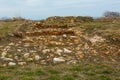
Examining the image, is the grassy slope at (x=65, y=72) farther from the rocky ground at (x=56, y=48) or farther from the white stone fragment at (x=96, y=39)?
the white stone fragment at (x=96, y=39)

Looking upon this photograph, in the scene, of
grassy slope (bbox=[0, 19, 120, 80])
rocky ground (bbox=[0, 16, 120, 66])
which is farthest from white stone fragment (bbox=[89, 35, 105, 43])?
grassy slope (bbox=[0, 19, 120, 80])

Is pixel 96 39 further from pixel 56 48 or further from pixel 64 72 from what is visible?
pixel 64 72

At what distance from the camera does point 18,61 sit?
9727 millimetres

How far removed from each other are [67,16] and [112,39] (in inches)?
199

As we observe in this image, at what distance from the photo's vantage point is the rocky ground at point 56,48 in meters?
9.88

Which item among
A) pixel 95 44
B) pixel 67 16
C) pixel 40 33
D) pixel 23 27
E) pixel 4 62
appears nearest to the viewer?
pixel 4 62

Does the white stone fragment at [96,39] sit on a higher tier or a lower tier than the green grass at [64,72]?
higher

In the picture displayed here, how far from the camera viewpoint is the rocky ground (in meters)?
9.88

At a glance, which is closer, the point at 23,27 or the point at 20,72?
the point at 20,72

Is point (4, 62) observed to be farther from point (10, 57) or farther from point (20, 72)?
point (20, 72)

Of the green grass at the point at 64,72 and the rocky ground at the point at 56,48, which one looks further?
the rocky ground at the point at 56,48

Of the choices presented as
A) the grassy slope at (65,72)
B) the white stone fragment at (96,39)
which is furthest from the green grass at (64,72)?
the white stone fragment at (96,39)

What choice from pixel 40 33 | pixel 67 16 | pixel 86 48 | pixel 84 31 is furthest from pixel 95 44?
pixel 67 16

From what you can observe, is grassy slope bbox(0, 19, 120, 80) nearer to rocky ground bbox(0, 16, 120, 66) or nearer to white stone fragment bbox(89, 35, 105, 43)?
rocky ground bbox(0, 16, 120, 66)
